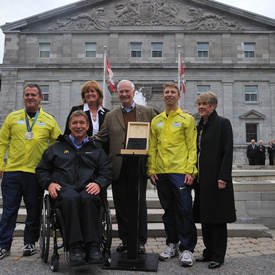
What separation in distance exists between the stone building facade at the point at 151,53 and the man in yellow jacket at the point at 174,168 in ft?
78.2

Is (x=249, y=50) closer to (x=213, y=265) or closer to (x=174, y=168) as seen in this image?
(x=174, y=168)

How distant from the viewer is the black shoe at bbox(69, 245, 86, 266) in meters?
3.69

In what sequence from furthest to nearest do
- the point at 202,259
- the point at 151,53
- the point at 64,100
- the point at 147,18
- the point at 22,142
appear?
the point at 147,18
the point at 151,53
the point at 64,100
the point at 22,142
the point at 202,259

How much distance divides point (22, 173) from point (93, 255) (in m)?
1.87

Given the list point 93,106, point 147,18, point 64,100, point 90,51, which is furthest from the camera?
point 147,18

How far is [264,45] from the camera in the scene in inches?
1169

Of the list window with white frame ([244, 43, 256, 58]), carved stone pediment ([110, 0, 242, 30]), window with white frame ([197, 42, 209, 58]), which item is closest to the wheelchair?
window with white frame ([197, 42, 209, 58])

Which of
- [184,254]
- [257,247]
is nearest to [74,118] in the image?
[184,254]

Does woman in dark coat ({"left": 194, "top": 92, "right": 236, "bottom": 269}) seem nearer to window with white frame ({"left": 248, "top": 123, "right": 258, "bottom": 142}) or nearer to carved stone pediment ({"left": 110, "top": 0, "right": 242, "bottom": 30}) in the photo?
window with white frame ({"left": 248, "top": 123, "right": 258, "bottom": 142})

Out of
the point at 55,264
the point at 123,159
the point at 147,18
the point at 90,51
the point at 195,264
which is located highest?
the point at 147,18

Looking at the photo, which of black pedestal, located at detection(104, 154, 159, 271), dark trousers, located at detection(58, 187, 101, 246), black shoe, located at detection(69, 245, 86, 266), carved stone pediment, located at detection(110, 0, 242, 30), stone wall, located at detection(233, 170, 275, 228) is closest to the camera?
black shoe, located at detection(69, 245, 86, 266)

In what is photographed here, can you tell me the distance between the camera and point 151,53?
29641 mm

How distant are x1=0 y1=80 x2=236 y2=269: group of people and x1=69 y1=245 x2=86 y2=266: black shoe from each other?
0.42 ft

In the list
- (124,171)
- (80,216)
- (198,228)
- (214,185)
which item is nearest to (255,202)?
(198,228)
